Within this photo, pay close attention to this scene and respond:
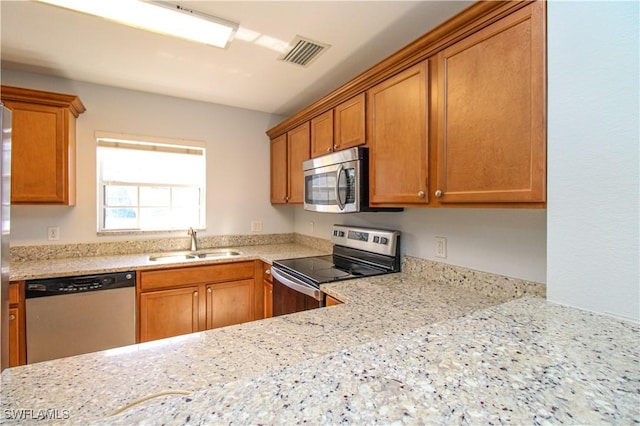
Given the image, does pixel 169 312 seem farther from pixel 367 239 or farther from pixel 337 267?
pixel 367 239

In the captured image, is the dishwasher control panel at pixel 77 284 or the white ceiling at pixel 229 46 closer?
the white ceiling at pixel 229 46

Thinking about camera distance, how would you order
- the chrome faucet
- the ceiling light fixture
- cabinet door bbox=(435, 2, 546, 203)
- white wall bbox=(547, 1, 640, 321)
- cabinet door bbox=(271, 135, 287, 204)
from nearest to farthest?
white wall bbox=(547, 1, 640, 321) < cabinet door bbox=(435, 2, 546, 203) < the ceiling light fixture < the chrome faucet < cabinet door bbox=(271, 135, 287, 204)

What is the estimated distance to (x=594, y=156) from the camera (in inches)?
36.8

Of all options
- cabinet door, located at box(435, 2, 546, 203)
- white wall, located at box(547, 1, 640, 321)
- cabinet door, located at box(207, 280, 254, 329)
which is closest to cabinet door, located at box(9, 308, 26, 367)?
cabinet door, located at box(207, 280, 254, 329)

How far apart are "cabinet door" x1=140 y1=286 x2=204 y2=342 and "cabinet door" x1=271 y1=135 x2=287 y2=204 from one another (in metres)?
1.30

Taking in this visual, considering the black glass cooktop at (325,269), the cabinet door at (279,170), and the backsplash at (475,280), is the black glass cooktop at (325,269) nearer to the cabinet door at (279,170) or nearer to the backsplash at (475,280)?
the backsplash at (475,280)

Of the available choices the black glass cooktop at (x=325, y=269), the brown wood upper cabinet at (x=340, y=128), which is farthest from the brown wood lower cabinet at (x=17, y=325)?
the brown wood upper cabinet at (x=340, y=128)

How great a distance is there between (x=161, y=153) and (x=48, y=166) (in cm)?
90

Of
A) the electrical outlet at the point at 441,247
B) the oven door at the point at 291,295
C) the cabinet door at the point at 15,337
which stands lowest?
the cabinet door at the point at 15,337

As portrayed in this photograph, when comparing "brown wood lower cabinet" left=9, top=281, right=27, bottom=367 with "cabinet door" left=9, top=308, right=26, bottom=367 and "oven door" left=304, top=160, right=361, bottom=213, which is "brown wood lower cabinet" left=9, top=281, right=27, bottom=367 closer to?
"cabinet door" left=9, top=308, right=26, bottom=367

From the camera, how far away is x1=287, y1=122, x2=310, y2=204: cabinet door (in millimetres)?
2771

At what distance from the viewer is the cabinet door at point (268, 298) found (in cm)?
262

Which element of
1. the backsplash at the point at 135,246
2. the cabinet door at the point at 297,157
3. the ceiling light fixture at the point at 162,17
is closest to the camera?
the ceiling light fixture at the point at 162,17

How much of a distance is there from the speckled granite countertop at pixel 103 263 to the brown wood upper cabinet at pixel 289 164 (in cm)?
58
